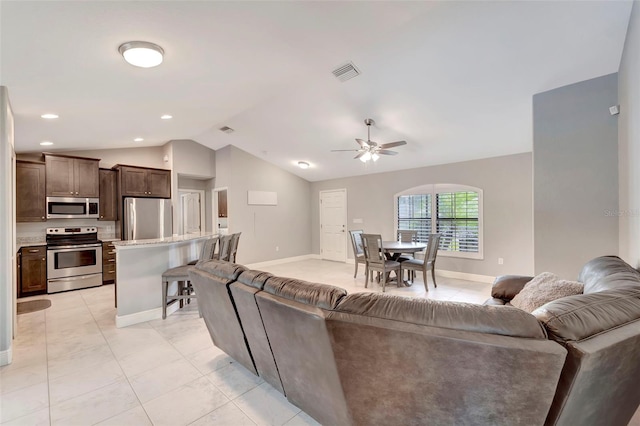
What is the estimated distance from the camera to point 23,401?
6.52 ft

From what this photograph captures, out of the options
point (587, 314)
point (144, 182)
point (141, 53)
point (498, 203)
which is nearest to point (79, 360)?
point (141, 53)

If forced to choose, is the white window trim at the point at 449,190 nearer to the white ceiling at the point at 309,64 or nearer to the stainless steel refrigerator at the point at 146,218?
the white ceiling at the point at 309,64

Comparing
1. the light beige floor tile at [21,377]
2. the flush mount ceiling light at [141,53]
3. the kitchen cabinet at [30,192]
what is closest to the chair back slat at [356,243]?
the flush mount ceiling light at [141,53]

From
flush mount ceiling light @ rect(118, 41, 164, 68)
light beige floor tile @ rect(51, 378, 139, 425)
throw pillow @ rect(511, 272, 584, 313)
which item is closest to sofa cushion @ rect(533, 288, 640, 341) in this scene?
throw pillow @ rect(511, 272, 584, 313)

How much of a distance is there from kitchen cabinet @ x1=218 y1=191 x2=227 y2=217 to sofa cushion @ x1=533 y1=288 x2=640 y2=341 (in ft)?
21.0

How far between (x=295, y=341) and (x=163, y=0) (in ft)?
7.21

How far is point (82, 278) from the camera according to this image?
4.84 m

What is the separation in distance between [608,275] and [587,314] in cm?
98

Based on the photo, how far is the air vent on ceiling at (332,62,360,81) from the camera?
10.7ft

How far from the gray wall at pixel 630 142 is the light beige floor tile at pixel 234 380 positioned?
3125 millimetres

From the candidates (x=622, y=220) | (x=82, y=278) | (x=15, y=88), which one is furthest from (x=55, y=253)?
(x=622, y=220)

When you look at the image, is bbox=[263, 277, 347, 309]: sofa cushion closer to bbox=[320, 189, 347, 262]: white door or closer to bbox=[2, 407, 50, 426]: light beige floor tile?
bbox=[2, 407, 50, 426]: light beige floor tile

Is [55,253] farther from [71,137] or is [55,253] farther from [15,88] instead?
[15,88]

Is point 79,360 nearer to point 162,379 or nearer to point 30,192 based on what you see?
point 162,379
